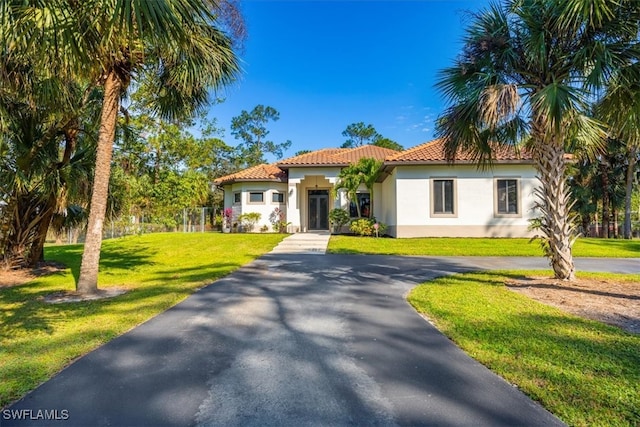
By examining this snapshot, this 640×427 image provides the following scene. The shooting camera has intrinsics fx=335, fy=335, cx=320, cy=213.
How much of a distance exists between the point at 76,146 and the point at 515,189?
18502mm

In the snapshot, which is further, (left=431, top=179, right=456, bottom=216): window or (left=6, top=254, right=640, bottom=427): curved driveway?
(left=431, top=179, right=456, bottom=216): window

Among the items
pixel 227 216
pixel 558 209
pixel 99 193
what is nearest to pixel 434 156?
pixel 558 209

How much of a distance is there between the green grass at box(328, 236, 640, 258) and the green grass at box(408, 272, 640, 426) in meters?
6.97

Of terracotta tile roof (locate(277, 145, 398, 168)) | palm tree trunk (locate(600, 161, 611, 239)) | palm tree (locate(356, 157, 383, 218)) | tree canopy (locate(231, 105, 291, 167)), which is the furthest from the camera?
tree canopy (locate(231, 105, 291, 167))

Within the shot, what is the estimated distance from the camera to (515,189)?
1705 cm

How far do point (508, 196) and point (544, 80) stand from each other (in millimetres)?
11059

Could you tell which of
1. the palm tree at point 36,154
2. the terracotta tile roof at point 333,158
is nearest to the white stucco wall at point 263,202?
the terracotta tile roof at point 333,158

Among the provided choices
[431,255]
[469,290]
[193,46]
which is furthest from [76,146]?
A: [431,255]

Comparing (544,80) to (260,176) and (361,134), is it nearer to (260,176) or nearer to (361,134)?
(260,176)

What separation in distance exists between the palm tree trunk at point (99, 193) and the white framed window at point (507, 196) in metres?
16.6

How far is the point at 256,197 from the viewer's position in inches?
905

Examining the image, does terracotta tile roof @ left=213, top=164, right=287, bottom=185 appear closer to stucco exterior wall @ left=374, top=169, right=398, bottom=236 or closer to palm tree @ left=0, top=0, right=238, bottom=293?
stucco exterior wall @ left=374, top=169, right=398, bottom=236

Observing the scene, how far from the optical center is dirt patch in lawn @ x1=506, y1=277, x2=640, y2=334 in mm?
4988

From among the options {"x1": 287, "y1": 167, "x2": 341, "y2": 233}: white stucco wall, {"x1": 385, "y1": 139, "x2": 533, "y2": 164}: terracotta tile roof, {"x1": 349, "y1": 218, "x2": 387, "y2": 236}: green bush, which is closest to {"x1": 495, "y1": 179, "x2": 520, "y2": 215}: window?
{"x1": 385, "y1": 139, "x2": 533, "y2": 164}: terracotta tile roof
